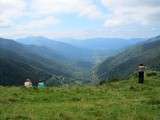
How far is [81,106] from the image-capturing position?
904 inches

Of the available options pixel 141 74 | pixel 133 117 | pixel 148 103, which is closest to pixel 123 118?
pixel 133 117

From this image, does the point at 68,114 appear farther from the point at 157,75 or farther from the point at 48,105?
the point at 157,75

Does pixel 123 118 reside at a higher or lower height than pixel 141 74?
lower

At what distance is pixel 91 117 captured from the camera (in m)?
19.4

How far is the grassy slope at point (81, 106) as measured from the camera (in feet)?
63.8

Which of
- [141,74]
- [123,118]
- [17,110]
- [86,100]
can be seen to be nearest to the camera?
[123,118]

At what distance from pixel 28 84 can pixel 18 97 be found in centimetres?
1107

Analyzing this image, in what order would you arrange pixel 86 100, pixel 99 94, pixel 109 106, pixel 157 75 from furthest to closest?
pixel 157 75, pixel 99 94, pixel 86 100, pixel 109 106

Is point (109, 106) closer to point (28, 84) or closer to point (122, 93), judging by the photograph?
point (122, 93)

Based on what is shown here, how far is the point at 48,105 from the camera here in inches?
930

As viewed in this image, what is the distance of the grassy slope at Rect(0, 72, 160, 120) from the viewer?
19438mm

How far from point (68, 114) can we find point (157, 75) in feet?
86.0

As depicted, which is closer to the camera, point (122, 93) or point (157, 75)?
point (122, 93)

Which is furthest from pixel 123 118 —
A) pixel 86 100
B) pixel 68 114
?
pixel 86 100
